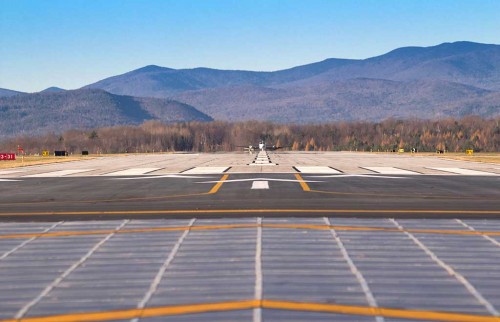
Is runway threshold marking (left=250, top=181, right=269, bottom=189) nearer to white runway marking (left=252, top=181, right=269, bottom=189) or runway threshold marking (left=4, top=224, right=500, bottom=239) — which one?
white runway marking (left=252, top=181, right=269, bottom=189)

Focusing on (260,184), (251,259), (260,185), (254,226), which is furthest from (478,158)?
(251,259)

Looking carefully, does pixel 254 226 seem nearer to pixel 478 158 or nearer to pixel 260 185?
pixel 260 185

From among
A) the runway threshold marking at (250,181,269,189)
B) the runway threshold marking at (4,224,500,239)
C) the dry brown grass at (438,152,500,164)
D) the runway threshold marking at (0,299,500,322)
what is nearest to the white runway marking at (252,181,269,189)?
the runway threshold marking at (250,181,269,189)

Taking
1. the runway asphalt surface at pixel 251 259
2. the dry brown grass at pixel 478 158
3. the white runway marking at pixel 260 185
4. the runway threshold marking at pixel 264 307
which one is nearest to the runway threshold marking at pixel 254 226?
the runway asphalt surface at pixel 251 259

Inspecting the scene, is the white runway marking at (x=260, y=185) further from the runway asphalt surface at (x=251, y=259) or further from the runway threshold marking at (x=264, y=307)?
the runway threshold marking at (x=264, y=307)

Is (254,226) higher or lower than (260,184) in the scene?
higher

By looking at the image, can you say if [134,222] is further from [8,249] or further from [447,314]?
[447,314]
